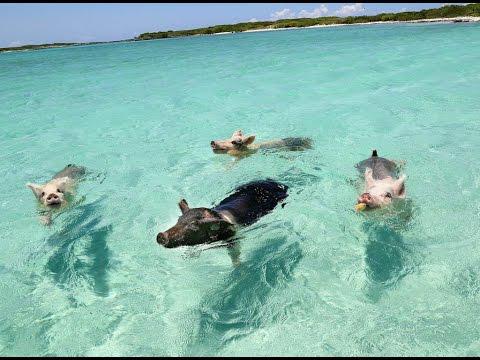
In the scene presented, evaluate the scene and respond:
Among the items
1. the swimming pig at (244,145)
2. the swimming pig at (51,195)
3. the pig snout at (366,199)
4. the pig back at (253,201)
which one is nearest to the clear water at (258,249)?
the pig back at (253,201)

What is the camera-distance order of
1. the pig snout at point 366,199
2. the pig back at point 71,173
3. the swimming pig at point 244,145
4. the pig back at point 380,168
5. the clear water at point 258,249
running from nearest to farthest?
the clear water at point 258,249 < the pig snout at point 366,199 < the pig back at point 380,168 < the pig back at point 71,173 < the swimming pig at point 244,145

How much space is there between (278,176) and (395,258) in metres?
4.67

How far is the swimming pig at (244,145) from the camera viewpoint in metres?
12.9

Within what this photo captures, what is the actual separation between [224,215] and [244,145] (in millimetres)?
6055

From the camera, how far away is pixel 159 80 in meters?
34.1

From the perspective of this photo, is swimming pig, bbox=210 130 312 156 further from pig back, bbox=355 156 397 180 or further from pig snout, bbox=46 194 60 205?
pig snout, bbox=46 194 60 205

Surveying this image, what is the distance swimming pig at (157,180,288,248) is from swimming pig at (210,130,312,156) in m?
3.36

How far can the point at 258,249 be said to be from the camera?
736 centimetres

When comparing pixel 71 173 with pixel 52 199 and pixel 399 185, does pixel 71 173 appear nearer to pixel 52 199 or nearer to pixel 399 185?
pixel 52 199

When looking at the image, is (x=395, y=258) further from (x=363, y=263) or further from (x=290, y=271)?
(x=290, y=271)

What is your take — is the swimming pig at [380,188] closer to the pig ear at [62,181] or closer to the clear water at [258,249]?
the clear water at [258,249]

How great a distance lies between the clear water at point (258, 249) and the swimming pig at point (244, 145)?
0.46 metres

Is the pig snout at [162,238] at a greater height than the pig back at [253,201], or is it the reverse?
the pig snout at [162,238]

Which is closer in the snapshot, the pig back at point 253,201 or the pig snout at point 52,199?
the pig back at point 253,201
